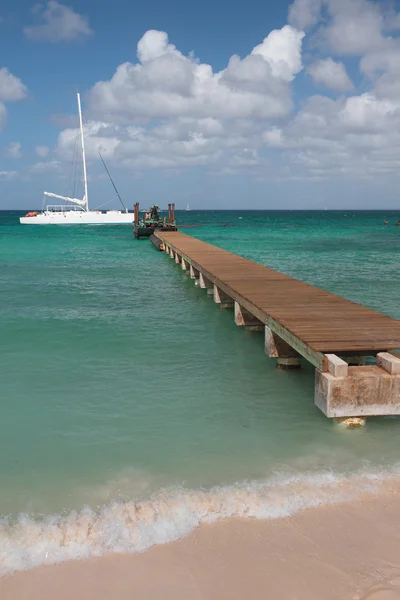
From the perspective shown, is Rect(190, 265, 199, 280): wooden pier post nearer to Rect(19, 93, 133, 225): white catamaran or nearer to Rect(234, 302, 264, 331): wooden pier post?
Rect(234, 302, 264, 331): wooden pier post

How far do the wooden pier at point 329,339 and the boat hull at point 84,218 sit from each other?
6345 cm

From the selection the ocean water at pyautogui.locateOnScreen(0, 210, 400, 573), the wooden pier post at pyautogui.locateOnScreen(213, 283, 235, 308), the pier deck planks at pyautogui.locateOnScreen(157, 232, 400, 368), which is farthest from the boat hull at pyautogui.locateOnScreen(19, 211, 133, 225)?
the ocean water at pyautogui.locateOnScreen(0, 210, 400, 573)

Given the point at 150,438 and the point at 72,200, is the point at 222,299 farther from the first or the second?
the point at 72,200

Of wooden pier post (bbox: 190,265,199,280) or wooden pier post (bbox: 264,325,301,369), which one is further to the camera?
wooden pier post (bbox: 190,265,199,280)

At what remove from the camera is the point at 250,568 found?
3846 mm

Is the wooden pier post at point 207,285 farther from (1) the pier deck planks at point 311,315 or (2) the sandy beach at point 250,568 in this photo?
(2) the sandy beach at point 250,568

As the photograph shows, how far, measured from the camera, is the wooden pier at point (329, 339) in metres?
5.99

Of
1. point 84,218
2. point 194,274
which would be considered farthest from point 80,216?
point 194,274

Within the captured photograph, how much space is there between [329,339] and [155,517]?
3493mm


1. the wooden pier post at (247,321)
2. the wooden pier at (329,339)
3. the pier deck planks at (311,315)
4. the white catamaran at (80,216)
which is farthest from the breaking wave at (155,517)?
the white catamaran at (80,216)

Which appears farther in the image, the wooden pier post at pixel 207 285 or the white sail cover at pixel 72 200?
the white sail cover at pixel 72 200

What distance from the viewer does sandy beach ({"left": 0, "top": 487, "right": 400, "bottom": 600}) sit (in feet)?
12.0

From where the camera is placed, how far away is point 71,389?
25.6ft

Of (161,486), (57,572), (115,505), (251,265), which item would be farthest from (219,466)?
(251,265)
